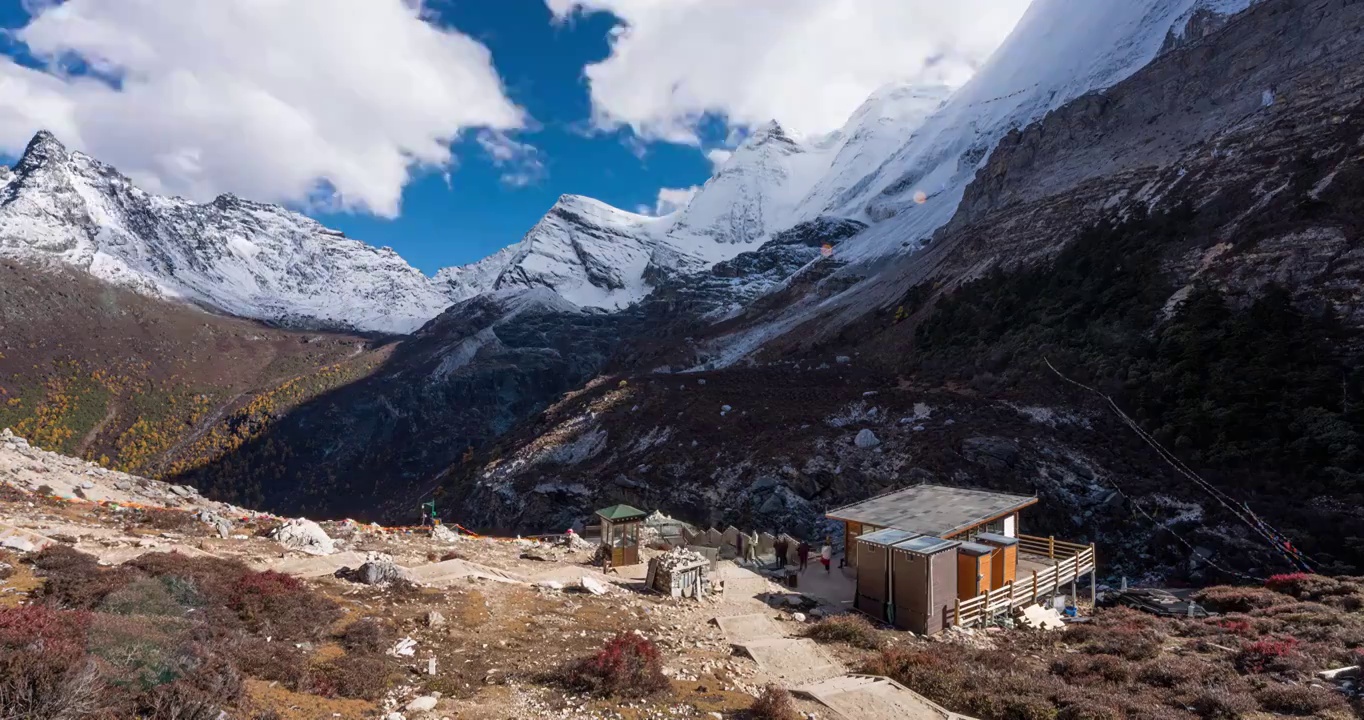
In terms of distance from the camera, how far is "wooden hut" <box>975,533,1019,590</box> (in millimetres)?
16859

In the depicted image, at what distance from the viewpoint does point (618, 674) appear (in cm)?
1023

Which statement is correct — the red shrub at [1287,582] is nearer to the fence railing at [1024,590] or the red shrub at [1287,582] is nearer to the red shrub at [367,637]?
the fence railing at [1024,590]

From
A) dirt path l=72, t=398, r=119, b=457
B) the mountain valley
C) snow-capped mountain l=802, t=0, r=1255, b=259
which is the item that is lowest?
dirt path l=72, t=398, r=119, b=457

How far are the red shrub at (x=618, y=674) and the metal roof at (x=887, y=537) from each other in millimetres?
7598

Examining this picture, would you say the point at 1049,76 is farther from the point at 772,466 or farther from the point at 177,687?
the point at 177,687

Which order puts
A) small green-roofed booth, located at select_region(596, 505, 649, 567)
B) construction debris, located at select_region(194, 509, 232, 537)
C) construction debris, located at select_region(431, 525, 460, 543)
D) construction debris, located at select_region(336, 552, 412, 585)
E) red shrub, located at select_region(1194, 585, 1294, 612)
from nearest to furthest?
construction debris, located at select_region(336, 552, 412, 585)
red shrub, located at select_region(1194, 585, 1294, 612)
construction debris, located at select_region(194, 509, 232, 537)
small green-roofed booth, located at select_region(596, 505, 649, 567)
construction debris, located at select_region(431, 525, 460, 543)

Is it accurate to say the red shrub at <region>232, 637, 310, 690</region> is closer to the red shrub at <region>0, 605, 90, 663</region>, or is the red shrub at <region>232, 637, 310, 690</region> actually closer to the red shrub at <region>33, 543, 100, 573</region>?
the red shrub at <region>0, 605, 90, 663</region>

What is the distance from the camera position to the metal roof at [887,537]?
1638 cm

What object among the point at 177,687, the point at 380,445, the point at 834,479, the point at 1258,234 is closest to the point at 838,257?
the point at 1258,234

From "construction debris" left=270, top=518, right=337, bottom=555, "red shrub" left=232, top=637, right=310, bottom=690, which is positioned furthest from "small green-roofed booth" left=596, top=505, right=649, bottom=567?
"red shrub" left=232, top=637, right=310, bottom=690

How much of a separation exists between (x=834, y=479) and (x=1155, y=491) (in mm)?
13179

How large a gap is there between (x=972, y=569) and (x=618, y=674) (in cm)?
1009

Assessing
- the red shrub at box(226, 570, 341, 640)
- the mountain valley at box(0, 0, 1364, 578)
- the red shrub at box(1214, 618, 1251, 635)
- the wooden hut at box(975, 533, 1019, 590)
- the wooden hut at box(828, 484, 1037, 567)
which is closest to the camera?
the red shrub at box(226, 570, 341, 640)

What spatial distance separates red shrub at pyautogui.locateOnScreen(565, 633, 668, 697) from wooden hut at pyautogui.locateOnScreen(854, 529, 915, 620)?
7.39 m
